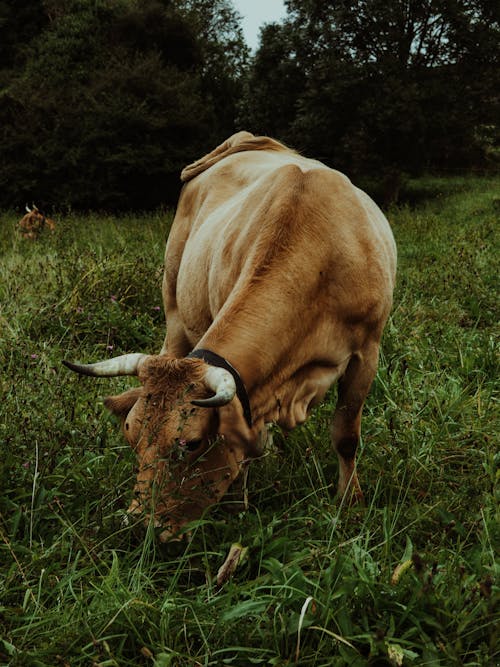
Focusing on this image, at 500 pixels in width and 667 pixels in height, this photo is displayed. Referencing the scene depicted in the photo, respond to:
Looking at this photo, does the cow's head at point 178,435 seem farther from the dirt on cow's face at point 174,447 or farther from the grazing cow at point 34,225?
the grazing cow at point 34,225

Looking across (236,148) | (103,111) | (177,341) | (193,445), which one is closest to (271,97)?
(103,111)

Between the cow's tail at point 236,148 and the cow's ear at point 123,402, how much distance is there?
3297 mm

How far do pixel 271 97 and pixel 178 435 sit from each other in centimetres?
1774

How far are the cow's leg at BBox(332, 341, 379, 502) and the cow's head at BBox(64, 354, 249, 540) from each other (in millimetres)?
918

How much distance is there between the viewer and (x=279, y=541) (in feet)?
8.54

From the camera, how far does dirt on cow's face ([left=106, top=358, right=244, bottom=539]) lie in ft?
7.89

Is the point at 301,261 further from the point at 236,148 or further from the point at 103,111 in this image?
A: the point at 103,111

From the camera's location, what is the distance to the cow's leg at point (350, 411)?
11.1 ft

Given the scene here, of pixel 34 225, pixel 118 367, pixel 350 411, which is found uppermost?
pixel 118 367

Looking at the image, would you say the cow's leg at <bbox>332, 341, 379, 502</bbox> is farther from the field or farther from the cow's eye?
the cow's eye

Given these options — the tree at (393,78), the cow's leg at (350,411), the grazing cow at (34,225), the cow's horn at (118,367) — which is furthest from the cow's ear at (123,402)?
the tree at (393,78)

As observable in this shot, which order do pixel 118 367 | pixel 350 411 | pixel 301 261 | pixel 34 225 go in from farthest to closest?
pixel 34 225 < pixel 350 411 < pixel 301 261 < pixel 118 367

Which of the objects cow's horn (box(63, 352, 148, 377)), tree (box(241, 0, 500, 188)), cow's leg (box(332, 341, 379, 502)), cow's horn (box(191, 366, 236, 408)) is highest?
tree (box(241, 0, 500, 188))

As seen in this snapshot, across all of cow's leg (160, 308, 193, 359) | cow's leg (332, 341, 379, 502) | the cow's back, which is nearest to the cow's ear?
the cow's back
